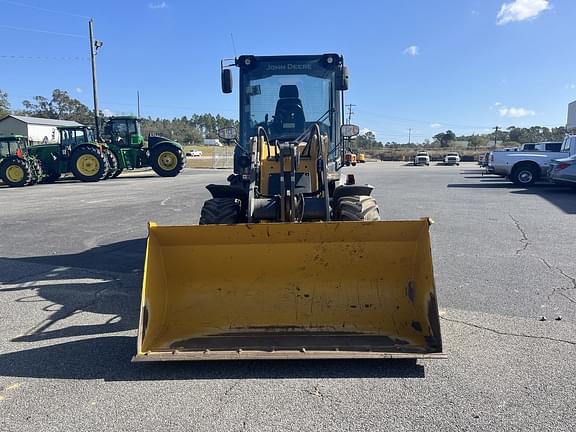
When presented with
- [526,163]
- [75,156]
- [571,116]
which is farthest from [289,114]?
[571,116]

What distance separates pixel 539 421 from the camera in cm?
308

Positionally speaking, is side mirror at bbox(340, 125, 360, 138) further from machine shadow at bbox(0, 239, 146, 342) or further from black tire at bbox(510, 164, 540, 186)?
black tire at bbox(510, 164, 540, 186)

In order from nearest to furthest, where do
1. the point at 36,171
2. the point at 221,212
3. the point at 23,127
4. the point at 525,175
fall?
the point at 221,212, the point at 525,175, the point at 36,171, the point at 23,127

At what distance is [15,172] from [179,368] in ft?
76.2

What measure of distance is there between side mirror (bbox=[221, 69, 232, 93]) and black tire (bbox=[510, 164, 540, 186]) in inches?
663

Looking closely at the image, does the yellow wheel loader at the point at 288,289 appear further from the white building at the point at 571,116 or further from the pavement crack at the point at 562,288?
the white building at the point at 571,116

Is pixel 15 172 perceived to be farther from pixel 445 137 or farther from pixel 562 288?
pixel 445 137

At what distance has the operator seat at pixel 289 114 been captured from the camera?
23.0ft

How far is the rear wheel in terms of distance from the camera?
65.9ft

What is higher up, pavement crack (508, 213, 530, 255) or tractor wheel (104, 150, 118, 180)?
tractor wheel (104, 150, 118, 180)

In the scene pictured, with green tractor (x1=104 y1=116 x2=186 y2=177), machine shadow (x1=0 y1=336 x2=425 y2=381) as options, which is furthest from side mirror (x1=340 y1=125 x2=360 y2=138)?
green tractor (x1=104 y1=116 x2=186 y2=177)

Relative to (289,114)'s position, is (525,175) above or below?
below

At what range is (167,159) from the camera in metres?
27.2

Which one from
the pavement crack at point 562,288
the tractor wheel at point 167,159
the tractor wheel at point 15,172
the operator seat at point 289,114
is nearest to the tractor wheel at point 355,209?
the operator seat at point 289,114
